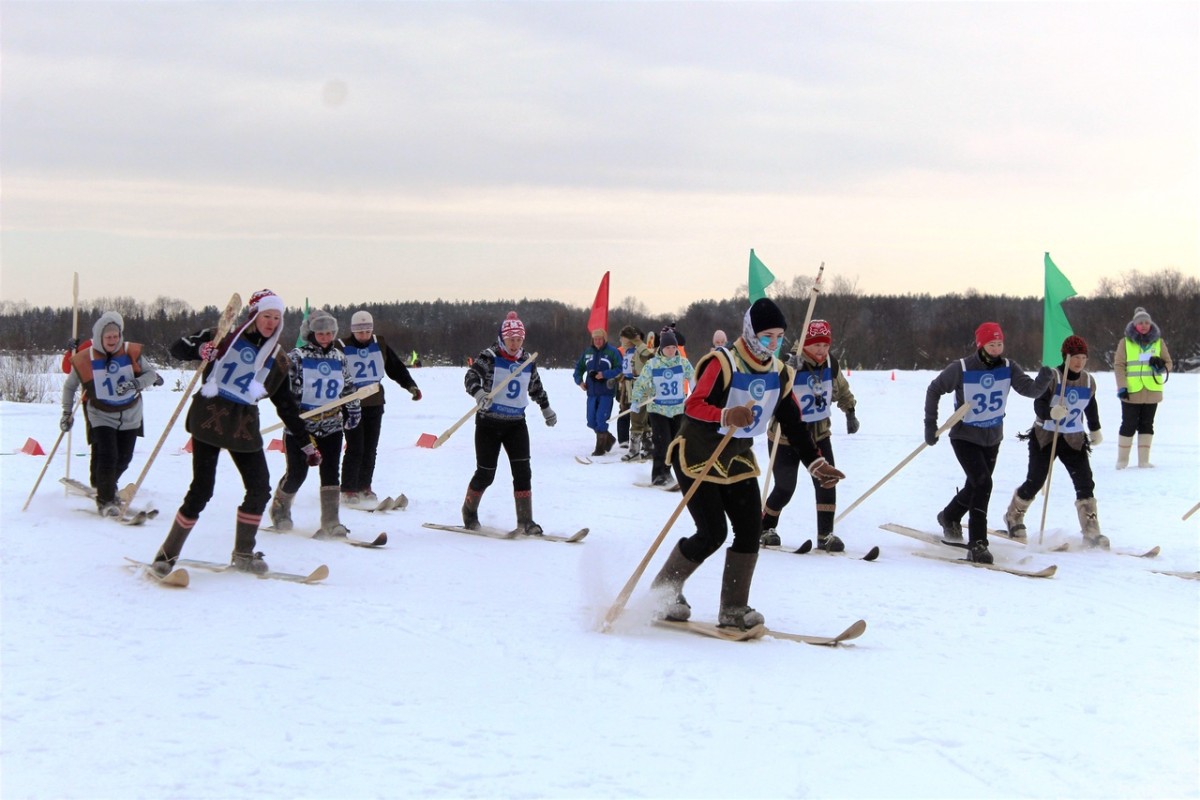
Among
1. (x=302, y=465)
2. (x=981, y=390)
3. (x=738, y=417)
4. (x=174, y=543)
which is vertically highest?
(x=981, y=390)

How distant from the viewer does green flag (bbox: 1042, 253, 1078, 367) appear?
10.0 metres

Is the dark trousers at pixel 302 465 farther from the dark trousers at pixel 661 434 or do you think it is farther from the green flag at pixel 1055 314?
the green flag at pixel 1055 314

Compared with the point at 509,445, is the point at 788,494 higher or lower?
lower

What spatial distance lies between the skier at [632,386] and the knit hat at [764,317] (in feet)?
28.4

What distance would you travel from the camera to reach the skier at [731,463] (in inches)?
227

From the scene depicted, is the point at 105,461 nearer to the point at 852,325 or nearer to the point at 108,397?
the point at 108,397

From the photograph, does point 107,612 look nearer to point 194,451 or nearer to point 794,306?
point 194,451

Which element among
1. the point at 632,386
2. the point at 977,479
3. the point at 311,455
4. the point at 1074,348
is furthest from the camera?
the point at 632,386

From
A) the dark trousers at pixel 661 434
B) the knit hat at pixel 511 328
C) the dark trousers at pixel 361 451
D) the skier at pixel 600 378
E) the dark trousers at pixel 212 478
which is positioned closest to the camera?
the dark trousers at pixel 212 478

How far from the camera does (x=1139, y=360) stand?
14.0m

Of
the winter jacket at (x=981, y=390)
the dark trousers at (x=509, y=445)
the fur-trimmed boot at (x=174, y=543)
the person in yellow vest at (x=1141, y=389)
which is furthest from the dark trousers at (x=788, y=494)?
the person in yellow vest at (x=1141, y=389)

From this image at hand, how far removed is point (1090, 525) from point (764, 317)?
5.04m

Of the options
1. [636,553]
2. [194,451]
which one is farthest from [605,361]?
[194,451]

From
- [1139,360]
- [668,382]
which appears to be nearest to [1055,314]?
[668,382]
